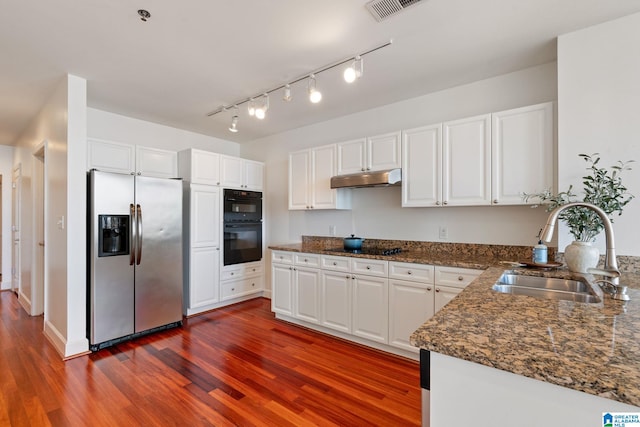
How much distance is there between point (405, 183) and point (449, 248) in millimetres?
802

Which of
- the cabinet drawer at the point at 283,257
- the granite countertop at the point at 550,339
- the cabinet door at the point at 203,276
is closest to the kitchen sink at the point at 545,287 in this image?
the granite countertop at the point at 550,339

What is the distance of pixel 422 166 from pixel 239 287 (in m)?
3.07

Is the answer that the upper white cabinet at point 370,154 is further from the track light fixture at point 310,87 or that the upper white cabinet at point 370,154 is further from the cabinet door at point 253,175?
the cabinet door at point 253,175

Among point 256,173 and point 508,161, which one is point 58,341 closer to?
point 256,173

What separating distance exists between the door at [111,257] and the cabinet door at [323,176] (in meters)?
2.02

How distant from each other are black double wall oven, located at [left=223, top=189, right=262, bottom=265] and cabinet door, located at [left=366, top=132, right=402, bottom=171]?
209 centimetres

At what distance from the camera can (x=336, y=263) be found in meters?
3.20

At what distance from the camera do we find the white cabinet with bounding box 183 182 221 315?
12.8ft

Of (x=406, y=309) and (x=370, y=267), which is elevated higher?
(x=370, y=267)

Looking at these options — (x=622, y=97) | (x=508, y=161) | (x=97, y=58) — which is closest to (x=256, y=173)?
(x=97, y=58)

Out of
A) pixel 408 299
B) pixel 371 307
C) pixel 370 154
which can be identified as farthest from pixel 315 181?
pixel 408 299

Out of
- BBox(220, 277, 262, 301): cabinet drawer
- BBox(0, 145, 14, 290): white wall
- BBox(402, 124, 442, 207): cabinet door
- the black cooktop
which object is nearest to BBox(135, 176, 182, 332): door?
BBox(220, 277, 262, 301): cabinet drawer

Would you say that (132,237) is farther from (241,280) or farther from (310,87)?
(310,87)

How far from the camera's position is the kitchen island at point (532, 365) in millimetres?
687
